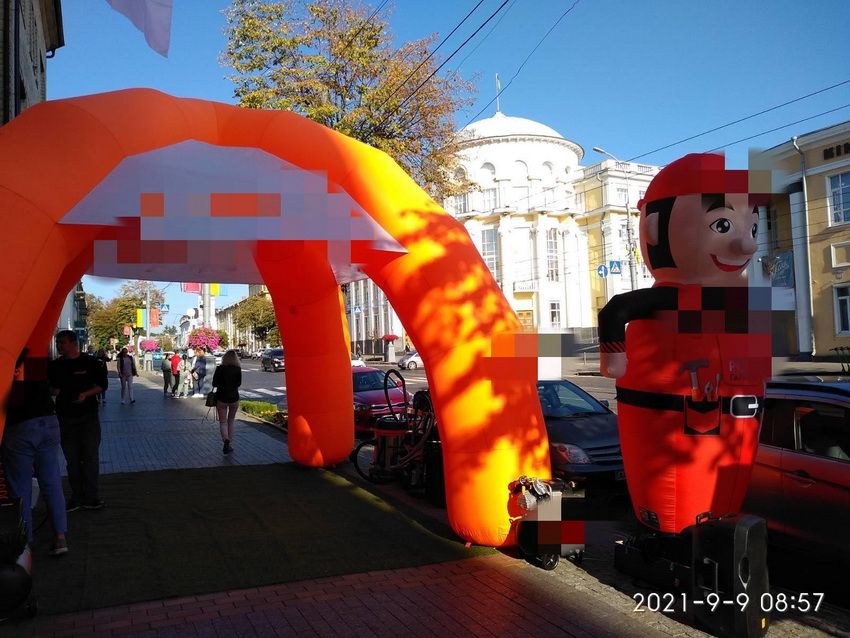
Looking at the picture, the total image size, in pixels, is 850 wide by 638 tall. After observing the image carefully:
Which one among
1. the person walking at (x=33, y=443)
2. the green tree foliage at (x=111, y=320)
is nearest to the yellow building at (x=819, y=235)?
the person walking at (x=33, y=443)

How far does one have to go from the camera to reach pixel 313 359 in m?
9.05

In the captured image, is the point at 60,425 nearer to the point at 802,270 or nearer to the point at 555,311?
the point at 802,270

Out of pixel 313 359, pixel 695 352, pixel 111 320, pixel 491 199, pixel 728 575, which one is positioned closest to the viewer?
pixel 728 575

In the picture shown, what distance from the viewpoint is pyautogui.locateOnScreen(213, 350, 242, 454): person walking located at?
10930 millimetres

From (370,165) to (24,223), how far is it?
9.46ft

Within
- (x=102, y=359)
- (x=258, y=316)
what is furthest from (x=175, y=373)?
(x=258, y=316)

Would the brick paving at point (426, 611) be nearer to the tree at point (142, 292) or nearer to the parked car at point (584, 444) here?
the parked car at point (584, 444)

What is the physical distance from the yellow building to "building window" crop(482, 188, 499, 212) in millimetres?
25273

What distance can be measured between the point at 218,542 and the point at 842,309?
29614mm

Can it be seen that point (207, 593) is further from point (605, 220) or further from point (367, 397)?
point (605, 220)

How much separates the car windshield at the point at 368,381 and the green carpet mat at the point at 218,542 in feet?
19.9

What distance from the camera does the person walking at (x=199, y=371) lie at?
21.0m

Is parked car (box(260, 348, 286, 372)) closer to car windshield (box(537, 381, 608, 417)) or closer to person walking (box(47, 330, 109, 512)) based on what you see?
car windshield (box(537, 381, 608, 417))

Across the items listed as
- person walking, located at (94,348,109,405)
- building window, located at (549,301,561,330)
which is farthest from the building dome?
person walking, located at (94,348,109,405)
